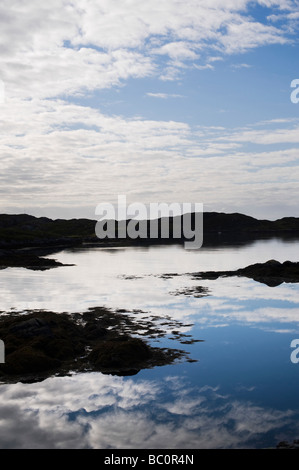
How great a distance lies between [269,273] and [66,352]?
139 feet

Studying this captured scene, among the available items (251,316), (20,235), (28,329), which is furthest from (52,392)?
(20,235)

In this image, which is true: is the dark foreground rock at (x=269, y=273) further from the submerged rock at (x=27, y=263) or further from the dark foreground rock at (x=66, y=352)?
the dark foreground rock at (x=66, y=352)

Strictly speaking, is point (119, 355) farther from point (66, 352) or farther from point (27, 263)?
point (27, 263)

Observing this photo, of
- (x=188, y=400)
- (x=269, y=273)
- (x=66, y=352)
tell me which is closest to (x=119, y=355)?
(x=66, y=352)

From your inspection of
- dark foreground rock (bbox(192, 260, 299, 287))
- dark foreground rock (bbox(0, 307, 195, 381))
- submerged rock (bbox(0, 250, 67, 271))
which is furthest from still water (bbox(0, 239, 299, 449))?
submerged rock (bbox(0, 250, 67, 271))

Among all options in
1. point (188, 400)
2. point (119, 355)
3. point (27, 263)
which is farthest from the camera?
point (27, 263)

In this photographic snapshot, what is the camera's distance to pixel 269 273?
5912cm

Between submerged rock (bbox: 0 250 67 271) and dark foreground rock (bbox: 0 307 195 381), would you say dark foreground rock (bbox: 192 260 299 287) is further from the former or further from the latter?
dark foreground rock (bbox: 0 307 195 381)

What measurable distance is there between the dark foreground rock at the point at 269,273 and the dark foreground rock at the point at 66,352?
33.0 meters

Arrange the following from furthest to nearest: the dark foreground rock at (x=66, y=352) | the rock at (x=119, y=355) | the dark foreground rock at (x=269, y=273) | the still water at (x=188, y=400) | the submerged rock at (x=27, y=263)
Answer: the submerged rock at (x=27, y=263) → the dark foreground rock at (x=269, y=273) → the rock at (x=119, y=355) → the dark foreground rock at (x=66, y=352) → the still water at (x=188, y=400)

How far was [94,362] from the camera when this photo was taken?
21984mm

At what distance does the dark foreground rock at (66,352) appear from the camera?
68.1ft

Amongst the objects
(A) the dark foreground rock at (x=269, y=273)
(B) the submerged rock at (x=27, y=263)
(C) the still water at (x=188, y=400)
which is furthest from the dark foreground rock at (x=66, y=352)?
(B) the submerged rock at (x=27, y=263)

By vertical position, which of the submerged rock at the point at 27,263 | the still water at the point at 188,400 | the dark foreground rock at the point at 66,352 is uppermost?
the submerged rock at the point at 27,263
